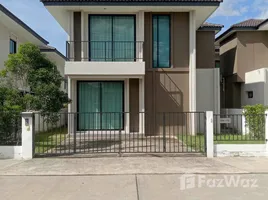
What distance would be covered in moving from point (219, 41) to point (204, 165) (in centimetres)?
1516

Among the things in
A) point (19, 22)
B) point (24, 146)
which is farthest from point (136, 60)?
point (19, 22)

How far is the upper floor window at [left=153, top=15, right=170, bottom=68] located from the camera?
14.6m

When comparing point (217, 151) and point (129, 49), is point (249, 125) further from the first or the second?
point (129, 49)

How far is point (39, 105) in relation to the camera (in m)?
9.81

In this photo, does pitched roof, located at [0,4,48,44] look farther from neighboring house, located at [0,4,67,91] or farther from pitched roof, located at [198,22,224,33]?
pitched roof, located at [198,22,224,33]

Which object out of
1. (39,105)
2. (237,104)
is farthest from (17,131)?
(237,104)

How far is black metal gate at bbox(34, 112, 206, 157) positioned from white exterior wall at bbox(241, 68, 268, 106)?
12.8 feet

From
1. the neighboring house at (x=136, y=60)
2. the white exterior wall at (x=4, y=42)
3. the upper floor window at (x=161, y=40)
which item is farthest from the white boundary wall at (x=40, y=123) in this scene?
the upper floor window at (x=161, y=40)

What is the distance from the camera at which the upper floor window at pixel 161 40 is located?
14617 millimetres

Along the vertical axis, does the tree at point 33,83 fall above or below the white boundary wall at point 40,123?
above

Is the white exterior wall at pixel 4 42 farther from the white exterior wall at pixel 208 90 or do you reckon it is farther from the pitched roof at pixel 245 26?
the pitched roof at pixel 245 26

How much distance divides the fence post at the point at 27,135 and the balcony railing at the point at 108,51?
574cm

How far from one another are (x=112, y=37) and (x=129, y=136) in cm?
524

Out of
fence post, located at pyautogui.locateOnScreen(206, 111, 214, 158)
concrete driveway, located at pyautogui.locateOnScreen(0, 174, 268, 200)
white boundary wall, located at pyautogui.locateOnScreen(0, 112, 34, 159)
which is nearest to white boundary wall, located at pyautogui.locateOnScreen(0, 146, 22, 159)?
white boundary wall, located at pyautogui.locateOnScreen(0, 112, 34, 159)
